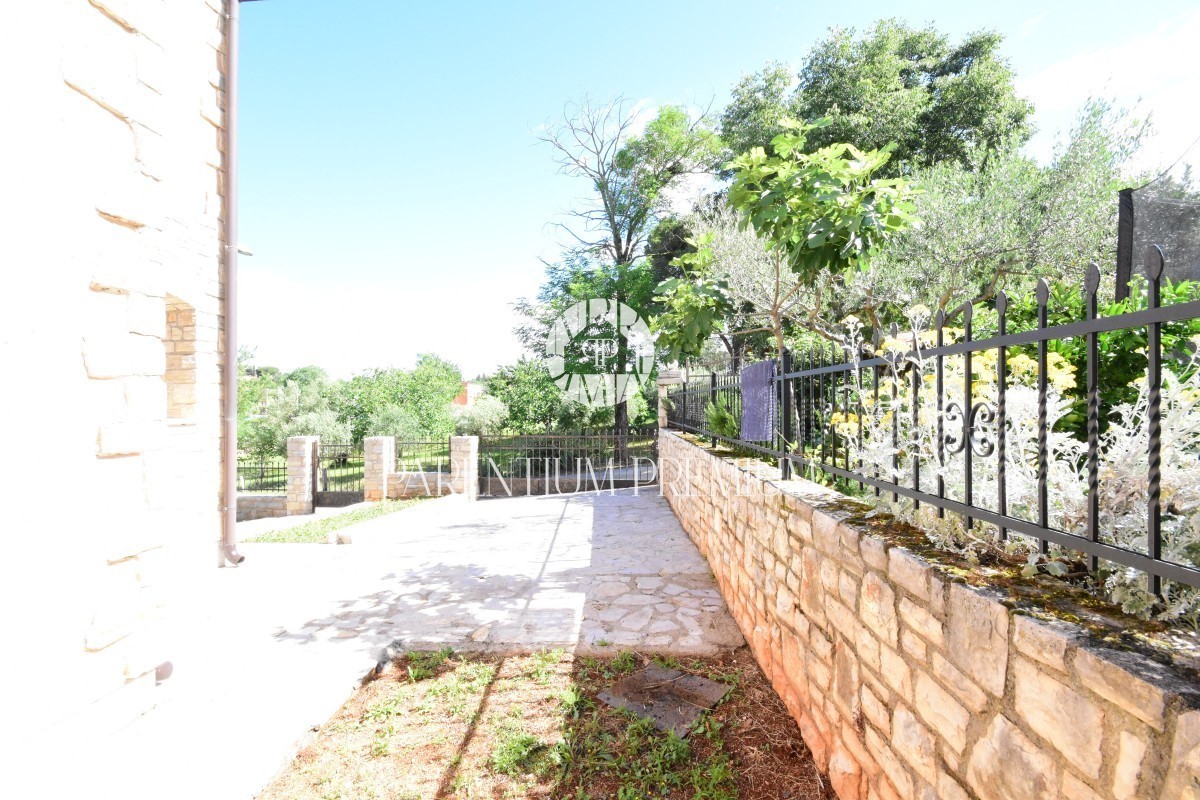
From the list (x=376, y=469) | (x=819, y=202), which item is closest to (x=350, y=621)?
(x=819, y=202)

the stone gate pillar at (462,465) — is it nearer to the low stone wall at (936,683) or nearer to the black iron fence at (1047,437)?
the low stone wall at (936,683)

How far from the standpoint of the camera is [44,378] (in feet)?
4.56

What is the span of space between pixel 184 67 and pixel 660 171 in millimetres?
14277

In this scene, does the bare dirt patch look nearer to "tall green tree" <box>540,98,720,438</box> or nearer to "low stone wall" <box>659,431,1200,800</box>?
"low stone wall" <box>659,431,1200,800</box>

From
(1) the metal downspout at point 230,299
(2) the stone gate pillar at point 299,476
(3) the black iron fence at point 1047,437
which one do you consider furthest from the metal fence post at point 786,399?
(2) the stone gate pillar at point 299,476

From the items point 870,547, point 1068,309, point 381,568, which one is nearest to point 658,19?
point 1068,309

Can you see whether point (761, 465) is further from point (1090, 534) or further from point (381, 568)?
point (381, 568)

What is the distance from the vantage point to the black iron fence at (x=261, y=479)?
42.9 feet

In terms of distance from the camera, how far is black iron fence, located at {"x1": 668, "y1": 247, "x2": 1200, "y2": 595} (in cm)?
114

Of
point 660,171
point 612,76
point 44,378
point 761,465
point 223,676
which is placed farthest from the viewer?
point 660,171

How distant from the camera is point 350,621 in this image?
4086 mm
